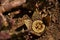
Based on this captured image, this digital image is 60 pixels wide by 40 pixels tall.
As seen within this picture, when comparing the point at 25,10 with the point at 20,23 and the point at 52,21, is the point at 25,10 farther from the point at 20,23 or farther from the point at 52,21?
the point at 52,21

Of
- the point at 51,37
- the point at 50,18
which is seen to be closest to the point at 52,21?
the point at 50,18

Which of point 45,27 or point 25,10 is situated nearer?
point 45,27

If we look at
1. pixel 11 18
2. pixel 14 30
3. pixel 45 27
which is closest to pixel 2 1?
pixel 11 18

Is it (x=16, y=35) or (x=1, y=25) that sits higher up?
(x=1, y=25)

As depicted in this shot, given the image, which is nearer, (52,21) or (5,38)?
(5,38)

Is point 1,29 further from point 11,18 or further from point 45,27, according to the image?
point 45,27

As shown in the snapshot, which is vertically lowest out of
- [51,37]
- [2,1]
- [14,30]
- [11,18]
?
[51,37]
